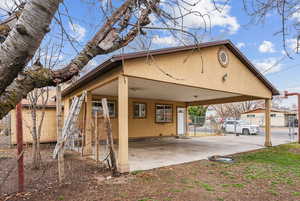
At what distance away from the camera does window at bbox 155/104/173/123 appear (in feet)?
45.7

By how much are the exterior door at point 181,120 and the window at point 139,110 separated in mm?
3518

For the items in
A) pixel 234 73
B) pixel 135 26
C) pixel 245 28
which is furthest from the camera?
pixel 234 73

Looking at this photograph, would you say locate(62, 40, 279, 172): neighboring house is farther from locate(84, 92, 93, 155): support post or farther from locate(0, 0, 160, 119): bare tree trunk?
locate(0, 0, 160, 119): bare tree trunk

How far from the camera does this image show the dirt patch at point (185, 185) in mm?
3834

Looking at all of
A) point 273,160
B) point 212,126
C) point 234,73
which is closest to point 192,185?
point 273,160

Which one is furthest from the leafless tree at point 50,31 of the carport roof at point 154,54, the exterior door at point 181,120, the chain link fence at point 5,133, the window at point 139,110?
the exterior door at point 181,120

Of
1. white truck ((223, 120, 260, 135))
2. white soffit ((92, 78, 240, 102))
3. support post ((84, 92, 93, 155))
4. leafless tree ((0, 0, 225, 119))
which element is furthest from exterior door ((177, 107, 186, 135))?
leafless tree ((0, 0, 225, 119))

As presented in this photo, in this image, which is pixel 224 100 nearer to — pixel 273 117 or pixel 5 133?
pixel 5 133

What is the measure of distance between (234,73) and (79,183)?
25.0 feet

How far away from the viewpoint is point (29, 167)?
19.5ft

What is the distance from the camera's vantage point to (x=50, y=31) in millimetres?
1941

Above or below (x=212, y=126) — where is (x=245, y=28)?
above

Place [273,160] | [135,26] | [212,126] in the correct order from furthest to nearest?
[212,126] → [273,160] → [135,26]

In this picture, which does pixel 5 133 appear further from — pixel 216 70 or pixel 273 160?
pixel 273 160
